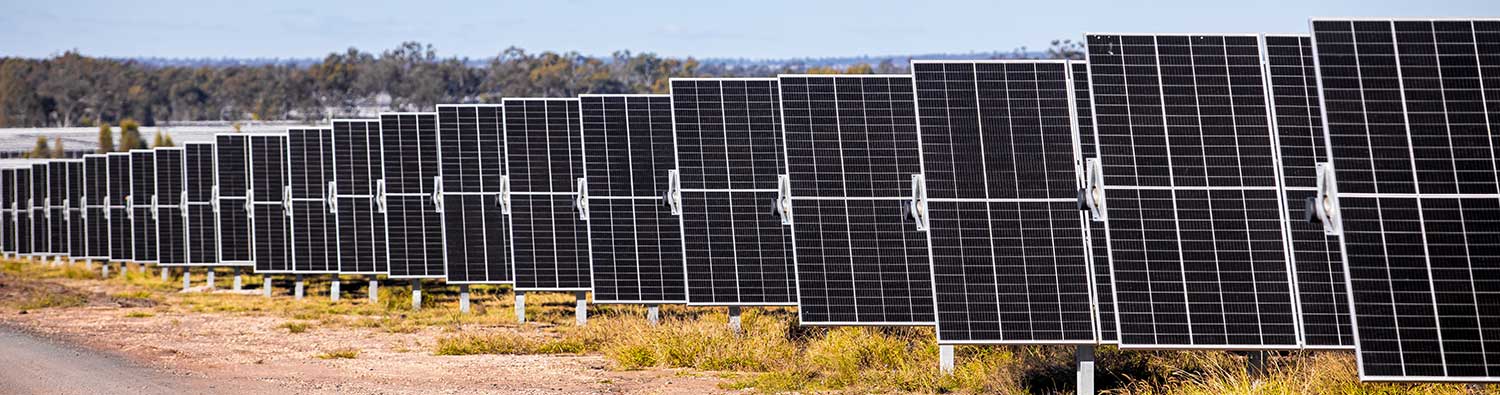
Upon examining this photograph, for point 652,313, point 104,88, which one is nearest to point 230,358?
point 652,313

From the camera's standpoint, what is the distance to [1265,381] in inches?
562

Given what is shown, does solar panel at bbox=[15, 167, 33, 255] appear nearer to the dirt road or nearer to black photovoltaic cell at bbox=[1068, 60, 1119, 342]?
the dirt road

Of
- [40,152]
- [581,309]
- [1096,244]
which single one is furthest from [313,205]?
[40,152]

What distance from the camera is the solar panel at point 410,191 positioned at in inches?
1235

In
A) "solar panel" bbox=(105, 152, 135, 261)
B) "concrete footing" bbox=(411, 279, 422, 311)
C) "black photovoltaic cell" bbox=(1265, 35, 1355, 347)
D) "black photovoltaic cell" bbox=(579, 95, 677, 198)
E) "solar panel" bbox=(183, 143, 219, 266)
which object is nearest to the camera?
"black photovoltaic cell" bbox=(1265, 35, 1355, 347)

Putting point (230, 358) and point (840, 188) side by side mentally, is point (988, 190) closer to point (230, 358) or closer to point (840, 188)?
point (840, 188)

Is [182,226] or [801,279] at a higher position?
[182,226]

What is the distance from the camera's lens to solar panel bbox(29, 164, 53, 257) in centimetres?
5988

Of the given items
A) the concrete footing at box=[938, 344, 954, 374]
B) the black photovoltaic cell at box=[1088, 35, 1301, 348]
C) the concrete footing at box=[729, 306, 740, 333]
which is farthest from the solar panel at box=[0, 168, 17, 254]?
the black photovoltaic cell at box=[1088, 35, 1301, 348]

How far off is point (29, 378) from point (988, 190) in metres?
11.4

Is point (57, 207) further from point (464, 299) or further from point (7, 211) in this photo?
point (464, 299)

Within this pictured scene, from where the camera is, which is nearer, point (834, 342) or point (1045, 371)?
point (1045, 371)

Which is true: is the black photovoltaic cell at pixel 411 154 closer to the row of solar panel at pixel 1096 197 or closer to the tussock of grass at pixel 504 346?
the row of solar panel at pixel 1096 197

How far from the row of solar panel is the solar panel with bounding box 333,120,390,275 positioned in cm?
786
